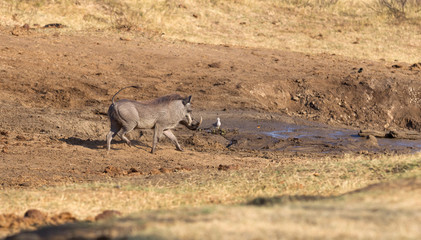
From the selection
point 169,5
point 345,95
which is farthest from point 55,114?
point 169,5

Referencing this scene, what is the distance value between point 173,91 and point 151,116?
368cm

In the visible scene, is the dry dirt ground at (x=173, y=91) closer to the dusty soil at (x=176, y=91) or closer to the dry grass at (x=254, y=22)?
the dusty soil at (x=176, y=91)

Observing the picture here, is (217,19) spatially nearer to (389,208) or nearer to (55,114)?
(55,114)

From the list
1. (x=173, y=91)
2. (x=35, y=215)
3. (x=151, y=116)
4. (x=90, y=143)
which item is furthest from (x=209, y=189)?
(x=173, y=91)

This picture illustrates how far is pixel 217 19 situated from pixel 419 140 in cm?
1069

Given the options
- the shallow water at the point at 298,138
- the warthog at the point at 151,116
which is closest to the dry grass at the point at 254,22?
the shallow water at the point at 298,138

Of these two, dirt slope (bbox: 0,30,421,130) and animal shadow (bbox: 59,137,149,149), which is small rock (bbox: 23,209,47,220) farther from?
dirt slope (bbox: 0,30,421,130)

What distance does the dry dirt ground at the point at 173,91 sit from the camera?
967 cm

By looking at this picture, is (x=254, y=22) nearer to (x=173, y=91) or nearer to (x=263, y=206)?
(x=173, y=91)

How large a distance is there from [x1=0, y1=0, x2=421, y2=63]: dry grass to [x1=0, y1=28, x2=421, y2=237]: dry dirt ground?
1.52 metres

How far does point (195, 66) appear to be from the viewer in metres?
15.8

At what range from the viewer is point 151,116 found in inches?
414

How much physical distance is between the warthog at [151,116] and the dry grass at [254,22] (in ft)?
25.0

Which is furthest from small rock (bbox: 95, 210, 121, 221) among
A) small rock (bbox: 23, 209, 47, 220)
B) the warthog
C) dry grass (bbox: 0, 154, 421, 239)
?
Answer: the warthog
